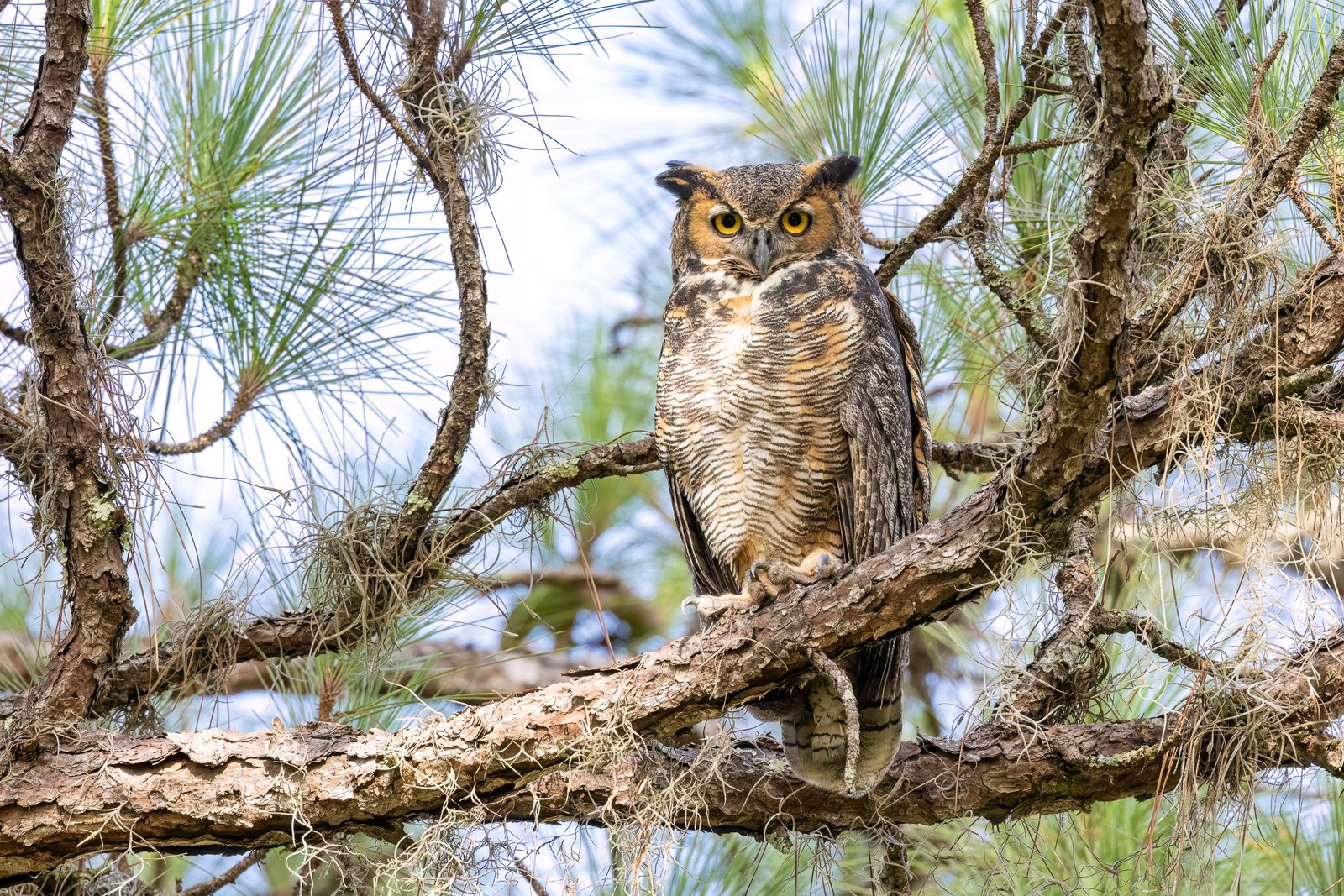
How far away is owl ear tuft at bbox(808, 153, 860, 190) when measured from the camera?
8.14 ft

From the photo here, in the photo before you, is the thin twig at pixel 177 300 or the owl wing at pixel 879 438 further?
the thin twig at pixel 177 300

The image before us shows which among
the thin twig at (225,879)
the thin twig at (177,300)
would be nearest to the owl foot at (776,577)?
the thin twig at (225,879)

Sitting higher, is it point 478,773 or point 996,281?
point 996,281

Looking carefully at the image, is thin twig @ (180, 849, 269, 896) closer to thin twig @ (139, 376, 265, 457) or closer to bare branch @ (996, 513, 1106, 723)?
thin twig @ (139, 376, 265, 457)

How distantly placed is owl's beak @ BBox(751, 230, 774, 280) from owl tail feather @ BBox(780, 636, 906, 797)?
81 centimetres

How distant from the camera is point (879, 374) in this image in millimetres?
2258

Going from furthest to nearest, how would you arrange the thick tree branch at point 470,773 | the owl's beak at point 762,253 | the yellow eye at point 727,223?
the yellow eye at point 727,223
the owl's beak at point 762,253
the thick tree branch at point 470,773

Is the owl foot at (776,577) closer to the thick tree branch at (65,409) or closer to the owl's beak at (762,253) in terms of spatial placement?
the owl's beak at (762,253)

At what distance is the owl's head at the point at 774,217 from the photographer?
251cm

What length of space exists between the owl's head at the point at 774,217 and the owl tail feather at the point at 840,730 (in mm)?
862

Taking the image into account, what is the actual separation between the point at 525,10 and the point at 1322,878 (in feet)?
7.15

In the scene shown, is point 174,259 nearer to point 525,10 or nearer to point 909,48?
point 525,10

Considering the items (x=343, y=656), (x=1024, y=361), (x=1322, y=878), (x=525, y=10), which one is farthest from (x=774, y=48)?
(x=1322, y=878)

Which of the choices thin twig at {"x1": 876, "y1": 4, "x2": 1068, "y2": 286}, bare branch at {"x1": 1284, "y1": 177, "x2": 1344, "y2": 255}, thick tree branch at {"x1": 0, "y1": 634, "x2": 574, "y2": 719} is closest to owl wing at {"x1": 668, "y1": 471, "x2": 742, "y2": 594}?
thick tree branch at {"x1": 0, "y1": 634, "x2": 574, "y2": 719}
